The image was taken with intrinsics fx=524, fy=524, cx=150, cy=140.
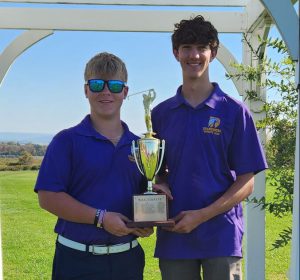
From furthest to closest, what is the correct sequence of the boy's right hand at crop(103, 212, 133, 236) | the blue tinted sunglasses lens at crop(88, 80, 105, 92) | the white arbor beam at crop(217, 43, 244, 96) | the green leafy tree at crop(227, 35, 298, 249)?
the white arbor beam at crop(217, 43, 244, 96)
the green leafy tree at crop(227, 35, 298, 249)
the blue tinted sunglasses lens at crop(88, 80, 105, 92)
the boy's right hand at crop(103, 212, 133, 236)

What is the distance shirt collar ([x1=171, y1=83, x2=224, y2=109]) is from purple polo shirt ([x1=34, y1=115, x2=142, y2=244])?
321mm

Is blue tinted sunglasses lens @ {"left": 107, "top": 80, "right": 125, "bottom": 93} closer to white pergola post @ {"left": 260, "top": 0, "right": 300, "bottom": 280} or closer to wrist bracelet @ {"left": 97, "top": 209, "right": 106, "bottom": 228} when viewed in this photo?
wrist bracelet @ {"left": 97, "top": 209, "right": 106, "bottom": 228}

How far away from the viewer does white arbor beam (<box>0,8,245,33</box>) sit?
3520mm

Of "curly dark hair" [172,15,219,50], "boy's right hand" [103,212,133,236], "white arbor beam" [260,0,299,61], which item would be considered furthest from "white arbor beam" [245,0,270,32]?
"boy's right hand" [103,212,133,236]

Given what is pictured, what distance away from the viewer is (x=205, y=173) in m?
2.10

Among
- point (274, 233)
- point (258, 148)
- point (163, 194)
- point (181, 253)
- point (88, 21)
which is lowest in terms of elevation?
point (274, 233)

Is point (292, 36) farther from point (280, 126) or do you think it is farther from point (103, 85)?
point (280, 126)

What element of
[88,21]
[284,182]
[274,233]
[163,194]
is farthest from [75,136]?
[274,233]

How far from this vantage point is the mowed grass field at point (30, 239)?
232 inches

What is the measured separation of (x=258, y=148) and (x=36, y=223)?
7.33 meters

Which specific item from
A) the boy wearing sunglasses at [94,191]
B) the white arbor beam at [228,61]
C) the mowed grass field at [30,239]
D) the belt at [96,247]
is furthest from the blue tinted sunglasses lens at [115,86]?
the mowed grass field at [30,239]

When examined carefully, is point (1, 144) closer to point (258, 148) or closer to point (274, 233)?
point (274, 233)

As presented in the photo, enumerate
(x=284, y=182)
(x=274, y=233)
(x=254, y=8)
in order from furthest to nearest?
1. (x=274, y=233)
2. (x=254, y=8)
3. (x=284, y=182)

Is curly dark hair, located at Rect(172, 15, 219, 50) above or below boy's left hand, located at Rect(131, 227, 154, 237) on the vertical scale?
above
